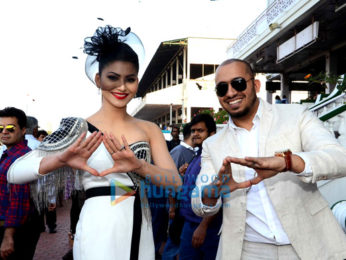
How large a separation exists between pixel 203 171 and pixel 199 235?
4.45ft

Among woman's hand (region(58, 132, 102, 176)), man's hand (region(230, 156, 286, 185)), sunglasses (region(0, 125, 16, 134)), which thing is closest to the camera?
man's hand (region(230, 156, 286, 185))

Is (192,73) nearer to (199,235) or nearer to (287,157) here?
(199,235)

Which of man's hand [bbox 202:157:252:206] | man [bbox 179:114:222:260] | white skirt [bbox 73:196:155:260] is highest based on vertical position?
man's hand [bbox 202:157:252:206]

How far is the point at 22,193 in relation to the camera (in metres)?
3.09

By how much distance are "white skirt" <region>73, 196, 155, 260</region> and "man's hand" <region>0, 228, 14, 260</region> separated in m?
1.35

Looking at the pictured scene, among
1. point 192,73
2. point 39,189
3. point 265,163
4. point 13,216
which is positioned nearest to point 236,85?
point 265,163

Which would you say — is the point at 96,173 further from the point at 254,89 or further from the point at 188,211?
the point at 188,211

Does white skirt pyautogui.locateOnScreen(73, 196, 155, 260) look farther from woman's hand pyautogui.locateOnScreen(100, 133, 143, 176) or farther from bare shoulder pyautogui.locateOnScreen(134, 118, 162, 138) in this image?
bare shoulder pyautogui.locateOnScreen(134, 118, 162, 138)

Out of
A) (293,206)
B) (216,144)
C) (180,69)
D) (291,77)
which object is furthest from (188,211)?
(180,69)

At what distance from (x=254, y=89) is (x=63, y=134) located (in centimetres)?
138

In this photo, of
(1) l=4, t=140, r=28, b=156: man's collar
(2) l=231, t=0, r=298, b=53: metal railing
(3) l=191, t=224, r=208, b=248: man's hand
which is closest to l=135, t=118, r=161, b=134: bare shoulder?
(3) l=191, t=224, r=208, b=248: man's hand

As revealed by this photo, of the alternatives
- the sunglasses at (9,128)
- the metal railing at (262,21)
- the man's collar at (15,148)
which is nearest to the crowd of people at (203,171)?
the man's collar at (15,148)

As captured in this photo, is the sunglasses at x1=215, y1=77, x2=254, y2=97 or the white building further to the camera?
the white building

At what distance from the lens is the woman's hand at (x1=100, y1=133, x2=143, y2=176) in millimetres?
1868
